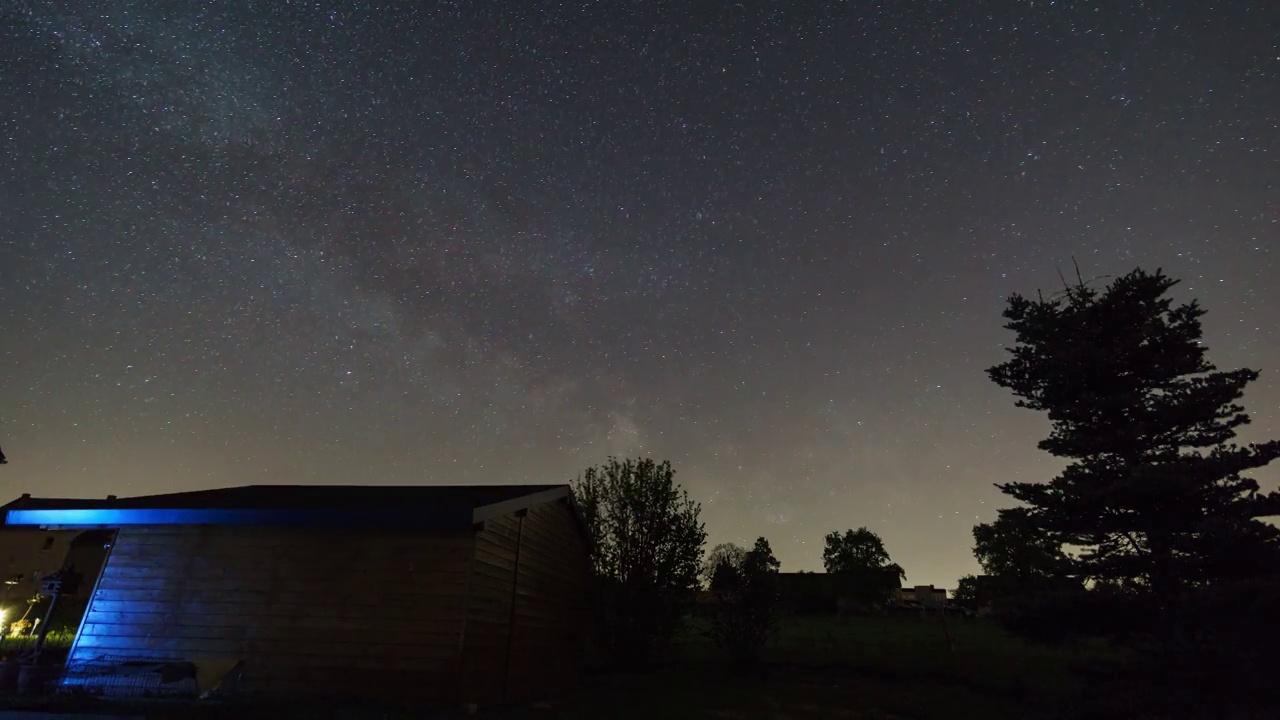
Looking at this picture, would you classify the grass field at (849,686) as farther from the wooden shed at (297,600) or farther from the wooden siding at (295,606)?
the wooden siding at (295,606)

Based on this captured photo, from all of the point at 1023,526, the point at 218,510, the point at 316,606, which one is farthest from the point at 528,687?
the point at 1023,526

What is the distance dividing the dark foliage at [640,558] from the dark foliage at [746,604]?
2.20m

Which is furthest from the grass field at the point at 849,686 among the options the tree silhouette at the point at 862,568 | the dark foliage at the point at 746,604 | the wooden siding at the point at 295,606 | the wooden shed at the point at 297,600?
the tree silhouette at the point at 862,568

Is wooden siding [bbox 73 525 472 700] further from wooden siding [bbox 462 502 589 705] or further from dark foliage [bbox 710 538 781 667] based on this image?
dark foliage [bbox 710 538 781 667]

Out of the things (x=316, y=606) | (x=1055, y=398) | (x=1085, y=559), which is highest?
(x=1055, y=398)

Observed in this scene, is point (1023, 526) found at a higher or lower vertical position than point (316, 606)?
higher

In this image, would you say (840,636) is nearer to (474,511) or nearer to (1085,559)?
(1085,559)

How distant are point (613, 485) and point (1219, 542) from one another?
59.8 feet

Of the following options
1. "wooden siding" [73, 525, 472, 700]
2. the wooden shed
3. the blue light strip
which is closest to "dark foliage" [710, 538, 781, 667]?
the wooden shed

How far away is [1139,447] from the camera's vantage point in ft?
46.2

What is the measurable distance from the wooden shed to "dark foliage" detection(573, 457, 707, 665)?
9862 millimetres

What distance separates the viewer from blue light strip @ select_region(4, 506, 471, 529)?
1077 cm

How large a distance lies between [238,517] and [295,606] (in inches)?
78.3

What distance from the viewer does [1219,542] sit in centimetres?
1255
